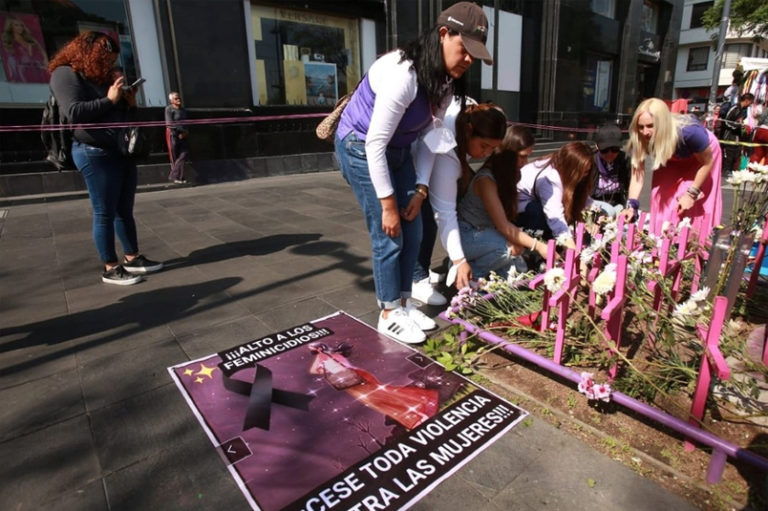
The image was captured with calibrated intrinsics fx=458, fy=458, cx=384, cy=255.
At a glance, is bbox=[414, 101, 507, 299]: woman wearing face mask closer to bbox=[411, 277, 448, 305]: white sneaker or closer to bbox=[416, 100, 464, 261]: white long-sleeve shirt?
bbox=[416, 100, 464, 261]: white long-sleeve shirt

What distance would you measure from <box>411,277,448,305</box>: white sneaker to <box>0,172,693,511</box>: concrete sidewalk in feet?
1.16

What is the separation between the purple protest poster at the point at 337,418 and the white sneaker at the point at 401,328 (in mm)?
47

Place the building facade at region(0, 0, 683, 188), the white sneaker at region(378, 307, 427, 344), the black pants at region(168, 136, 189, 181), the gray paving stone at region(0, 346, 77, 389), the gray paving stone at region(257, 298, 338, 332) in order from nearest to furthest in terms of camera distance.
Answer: the gray paving stone at region(0, 346, 77, 389) < the white sneaker at region(378, 307, 427, 344) < the gray paving stone at region(257, 298, 338, 332) < the building facade at region(0, 0, 683, 188) < the black pants at region(168, 136, 189, 181)

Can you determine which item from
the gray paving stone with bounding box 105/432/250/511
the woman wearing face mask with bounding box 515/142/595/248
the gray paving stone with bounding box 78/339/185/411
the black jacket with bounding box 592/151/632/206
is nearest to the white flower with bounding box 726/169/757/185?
the woman wearing face mask with bounding box 515/142/595/248

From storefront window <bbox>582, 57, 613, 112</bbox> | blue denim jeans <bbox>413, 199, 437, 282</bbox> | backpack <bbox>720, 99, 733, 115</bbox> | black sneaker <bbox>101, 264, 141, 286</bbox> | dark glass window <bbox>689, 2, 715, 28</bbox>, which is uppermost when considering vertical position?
dark glass window <bbox>689, 2, 715, 28</bbox>

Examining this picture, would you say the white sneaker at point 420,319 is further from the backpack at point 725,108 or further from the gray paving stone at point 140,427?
the backpack at point 725,108

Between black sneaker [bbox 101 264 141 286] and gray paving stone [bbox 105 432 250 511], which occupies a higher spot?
black sneaker [bbox 101 264 141 286]

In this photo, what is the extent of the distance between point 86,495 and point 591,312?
2.25m

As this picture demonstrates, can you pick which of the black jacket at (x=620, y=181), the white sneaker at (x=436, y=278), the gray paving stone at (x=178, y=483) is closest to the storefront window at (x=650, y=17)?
the black jacket at (x=620, y=181)

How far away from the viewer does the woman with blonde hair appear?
9.81ft

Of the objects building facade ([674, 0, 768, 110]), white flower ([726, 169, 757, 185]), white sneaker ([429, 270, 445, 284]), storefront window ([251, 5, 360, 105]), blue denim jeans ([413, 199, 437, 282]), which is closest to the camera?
white flower ([726, 169, 757, 185])

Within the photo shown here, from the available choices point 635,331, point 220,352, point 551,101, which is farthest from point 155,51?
point 551,101

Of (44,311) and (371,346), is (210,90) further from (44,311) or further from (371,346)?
(371,346)

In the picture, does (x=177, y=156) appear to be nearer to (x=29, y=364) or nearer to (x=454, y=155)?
(x=29, y=364)
